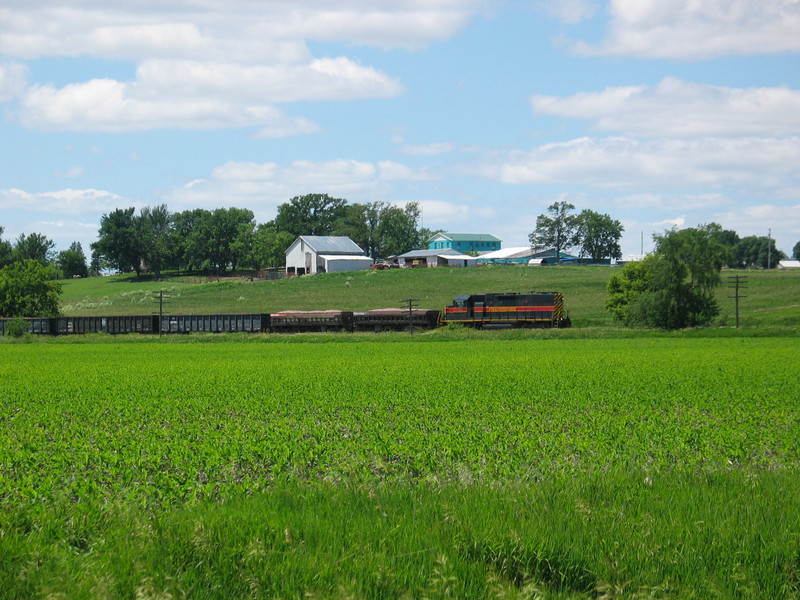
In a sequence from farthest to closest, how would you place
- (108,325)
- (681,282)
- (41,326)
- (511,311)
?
1. (41,326)
2. (108,325)
3. (511,311)
4. (681,282)

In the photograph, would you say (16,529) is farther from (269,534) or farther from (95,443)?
(95,443)

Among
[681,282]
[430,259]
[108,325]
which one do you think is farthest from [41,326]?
[430,259]

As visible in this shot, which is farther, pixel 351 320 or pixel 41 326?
pixel 41 326

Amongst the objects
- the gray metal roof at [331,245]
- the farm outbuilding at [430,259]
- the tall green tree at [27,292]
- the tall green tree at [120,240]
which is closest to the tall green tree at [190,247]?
the tall green tree at [120,240]

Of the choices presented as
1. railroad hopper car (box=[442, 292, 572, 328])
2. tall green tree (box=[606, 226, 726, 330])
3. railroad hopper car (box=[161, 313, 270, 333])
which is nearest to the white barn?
railroad hopper car (box=[161, 313, 270, 333])

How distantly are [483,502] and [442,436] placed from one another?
648 cm

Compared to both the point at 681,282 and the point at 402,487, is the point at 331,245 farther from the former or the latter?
the point at 402,487

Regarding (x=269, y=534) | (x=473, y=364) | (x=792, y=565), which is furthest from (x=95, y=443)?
(x=473, y=364)

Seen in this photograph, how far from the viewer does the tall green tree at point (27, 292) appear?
3676 inches

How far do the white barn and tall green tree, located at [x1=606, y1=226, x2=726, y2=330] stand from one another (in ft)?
294

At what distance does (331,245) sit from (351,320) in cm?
8762

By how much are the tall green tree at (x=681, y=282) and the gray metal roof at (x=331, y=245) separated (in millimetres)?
95516

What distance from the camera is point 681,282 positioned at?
2862 inches

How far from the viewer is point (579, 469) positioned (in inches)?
489
